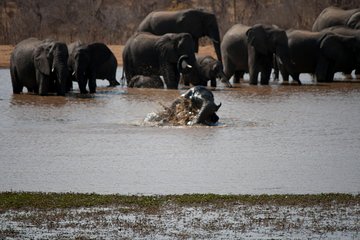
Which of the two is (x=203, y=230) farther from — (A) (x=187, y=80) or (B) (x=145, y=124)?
(A) (x=187, y=80)

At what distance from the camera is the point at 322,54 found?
28.7m

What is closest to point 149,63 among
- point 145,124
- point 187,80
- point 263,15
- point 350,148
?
point 187,80

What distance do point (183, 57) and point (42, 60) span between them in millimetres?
3695

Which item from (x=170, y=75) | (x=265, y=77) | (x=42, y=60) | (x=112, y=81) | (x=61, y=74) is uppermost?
(x=42, y=60)

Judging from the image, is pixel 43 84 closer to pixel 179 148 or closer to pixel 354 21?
pixel 179 148

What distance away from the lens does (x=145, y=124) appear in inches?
712

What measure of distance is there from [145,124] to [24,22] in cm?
2517

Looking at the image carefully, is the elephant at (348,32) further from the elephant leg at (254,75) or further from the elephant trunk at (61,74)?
the elephant trunk at (61,74)

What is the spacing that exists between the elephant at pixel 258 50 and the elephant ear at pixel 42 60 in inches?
245

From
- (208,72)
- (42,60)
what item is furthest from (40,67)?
(208,72)

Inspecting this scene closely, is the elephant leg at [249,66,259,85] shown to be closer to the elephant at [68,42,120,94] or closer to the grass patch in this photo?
the elephant at [68,42,120,94]

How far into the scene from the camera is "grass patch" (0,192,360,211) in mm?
10852

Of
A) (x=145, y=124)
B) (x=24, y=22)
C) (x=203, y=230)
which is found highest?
(x=203, y=230)

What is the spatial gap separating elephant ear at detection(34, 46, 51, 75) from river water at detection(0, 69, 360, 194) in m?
0.78
